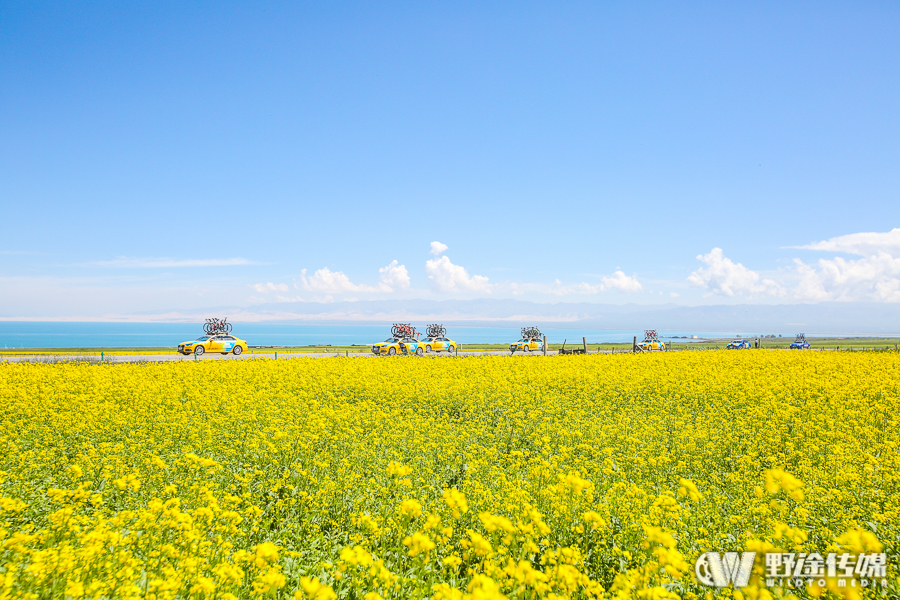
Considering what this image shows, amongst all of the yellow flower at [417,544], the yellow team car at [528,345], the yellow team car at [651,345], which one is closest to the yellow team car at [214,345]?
the yellow team car at [528,345]

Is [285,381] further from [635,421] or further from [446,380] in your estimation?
[635,421]

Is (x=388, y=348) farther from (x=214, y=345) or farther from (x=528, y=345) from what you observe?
(x=528, y=345)

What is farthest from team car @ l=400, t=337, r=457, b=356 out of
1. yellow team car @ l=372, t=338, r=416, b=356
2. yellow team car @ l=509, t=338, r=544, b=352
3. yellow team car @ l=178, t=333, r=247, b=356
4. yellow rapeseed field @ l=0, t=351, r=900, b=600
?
yellow rapeseed field @ l=0, t=351, r=900, b=600

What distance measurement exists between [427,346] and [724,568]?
1400 inches

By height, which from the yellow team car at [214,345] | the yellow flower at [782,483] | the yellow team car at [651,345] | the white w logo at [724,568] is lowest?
the yellow team car at [651,345]

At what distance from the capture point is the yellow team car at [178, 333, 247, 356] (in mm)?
33438

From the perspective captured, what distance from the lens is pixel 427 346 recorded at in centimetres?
3928

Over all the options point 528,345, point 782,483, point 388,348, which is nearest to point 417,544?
point 782,483

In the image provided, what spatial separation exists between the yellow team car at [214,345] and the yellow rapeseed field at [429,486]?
1912cm

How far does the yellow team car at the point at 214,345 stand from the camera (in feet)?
110

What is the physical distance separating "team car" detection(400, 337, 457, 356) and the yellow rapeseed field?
866 inches

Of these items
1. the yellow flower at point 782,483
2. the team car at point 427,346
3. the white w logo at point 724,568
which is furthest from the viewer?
the team car at point 427,346

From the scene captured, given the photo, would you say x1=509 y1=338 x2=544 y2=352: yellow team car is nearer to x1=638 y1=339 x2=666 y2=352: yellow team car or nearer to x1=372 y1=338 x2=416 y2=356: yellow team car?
x1=638 y1=339 x2=666 y2=352: yellow team car

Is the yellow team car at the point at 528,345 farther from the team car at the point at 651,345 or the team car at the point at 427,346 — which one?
the team car at the point at 651,345
